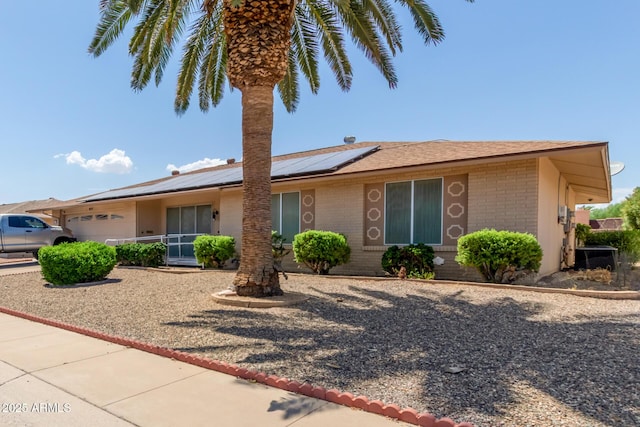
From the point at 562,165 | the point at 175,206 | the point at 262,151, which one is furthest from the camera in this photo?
the point at 175,206

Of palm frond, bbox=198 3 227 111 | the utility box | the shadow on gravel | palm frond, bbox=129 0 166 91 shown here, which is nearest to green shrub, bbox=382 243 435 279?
the shadow on gravel

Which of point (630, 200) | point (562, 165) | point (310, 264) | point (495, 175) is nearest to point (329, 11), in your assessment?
point (495, 175)

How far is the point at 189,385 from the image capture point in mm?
4410

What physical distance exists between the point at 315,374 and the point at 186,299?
530 centimetres

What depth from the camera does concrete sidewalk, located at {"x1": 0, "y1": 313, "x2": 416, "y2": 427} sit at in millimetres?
3660

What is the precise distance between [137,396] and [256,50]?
6.89 meters

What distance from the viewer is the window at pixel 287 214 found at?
15.3m

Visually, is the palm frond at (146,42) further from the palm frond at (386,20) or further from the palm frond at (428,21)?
the palm frond at (428,21)

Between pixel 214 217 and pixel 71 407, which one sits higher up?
pixel 214 217

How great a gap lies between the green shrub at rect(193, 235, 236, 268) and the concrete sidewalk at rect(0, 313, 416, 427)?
9301 millimetres

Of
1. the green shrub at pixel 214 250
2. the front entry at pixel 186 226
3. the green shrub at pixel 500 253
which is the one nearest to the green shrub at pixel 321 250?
the green shrub at pixel 214 250

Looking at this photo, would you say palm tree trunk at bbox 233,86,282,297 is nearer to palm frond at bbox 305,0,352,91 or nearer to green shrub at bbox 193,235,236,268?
palm frond at bbox 305,0,352,91

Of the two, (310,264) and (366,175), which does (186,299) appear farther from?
(366,175)

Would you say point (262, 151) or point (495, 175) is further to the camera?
point (495, 175)
